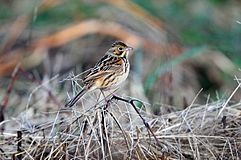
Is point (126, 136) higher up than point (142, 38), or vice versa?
point (142, 38)

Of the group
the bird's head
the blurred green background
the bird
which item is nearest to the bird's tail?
the bird

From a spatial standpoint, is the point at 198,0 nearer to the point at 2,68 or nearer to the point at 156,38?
the point at 156,38

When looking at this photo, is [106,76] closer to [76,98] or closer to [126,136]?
[76,98]

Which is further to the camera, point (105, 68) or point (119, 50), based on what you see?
point (119, 50)

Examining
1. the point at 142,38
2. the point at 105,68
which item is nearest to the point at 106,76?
the point at 105,68

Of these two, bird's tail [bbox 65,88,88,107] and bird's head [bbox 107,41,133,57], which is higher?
bird's head [bbox 107,41,133,57]

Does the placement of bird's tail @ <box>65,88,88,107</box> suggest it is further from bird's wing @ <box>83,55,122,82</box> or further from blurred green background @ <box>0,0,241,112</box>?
blurred green background @ <box>0,0,241,112</box>

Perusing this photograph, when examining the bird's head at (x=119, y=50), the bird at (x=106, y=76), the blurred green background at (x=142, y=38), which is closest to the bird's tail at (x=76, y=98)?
the bird at (x=106, y=76)

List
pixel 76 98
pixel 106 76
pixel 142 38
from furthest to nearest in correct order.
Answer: pixel 142 38 < pixel 106 76 < pixel 76 98

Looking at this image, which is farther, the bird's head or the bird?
the bird's head
